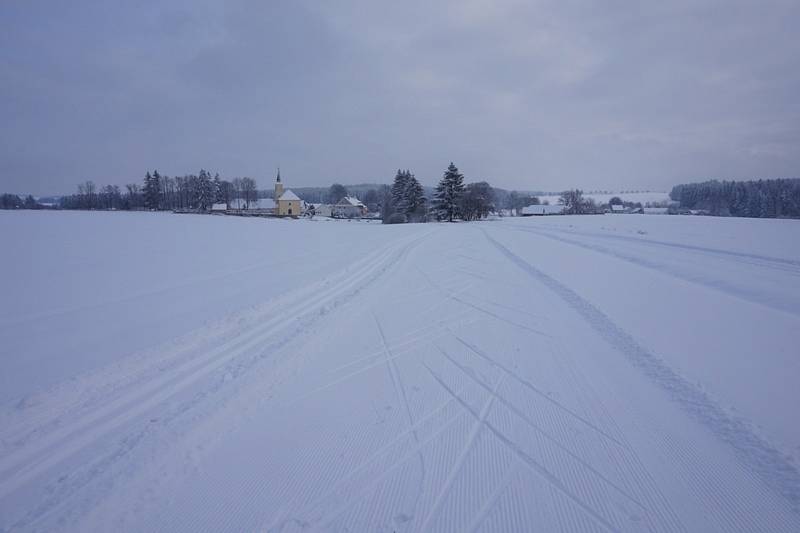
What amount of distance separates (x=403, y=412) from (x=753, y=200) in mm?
100068

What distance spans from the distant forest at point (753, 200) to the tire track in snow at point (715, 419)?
89.6 m

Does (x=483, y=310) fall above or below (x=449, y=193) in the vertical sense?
below

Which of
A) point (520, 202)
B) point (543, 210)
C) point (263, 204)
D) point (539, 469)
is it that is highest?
point (520, 202)

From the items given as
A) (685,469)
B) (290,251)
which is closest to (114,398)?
(685,469)

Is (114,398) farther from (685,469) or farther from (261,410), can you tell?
(685,469)

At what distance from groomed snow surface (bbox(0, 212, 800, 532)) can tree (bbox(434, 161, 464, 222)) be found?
54.9 m

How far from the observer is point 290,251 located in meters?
17.7

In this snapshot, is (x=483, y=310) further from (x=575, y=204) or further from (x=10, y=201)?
(x=10, y=201)

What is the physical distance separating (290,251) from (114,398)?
14.1 metres

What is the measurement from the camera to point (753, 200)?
235 feet

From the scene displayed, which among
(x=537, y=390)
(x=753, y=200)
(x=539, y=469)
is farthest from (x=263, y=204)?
(x=753, y=200)

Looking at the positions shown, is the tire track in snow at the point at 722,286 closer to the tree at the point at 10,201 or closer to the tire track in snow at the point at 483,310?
→ the tire track in snow at the point at 483,310

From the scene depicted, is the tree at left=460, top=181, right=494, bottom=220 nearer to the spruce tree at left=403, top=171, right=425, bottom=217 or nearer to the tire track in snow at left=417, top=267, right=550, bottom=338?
the spruce tree at left=403, top=171, right=425, bottom=217

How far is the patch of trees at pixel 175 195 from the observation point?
73.6m
